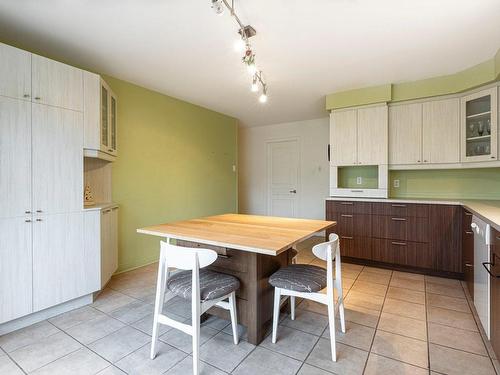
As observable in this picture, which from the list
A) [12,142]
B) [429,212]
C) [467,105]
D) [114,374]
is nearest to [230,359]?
[114,374]

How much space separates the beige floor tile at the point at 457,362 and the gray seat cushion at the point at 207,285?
1.35 meters

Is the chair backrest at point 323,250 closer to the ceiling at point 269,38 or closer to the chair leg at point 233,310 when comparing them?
the chair leg at point 233,310

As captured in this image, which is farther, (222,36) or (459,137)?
(459,137)

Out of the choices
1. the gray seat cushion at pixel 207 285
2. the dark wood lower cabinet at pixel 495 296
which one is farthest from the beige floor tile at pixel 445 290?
the gray seat cushion at pixel 207 285

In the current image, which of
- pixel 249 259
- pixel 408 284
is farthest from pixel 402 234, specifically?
pixel 249 259

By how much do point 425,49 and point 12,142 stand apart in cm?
368

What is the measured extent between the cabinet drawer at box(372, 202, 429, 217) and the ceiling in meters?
1.57

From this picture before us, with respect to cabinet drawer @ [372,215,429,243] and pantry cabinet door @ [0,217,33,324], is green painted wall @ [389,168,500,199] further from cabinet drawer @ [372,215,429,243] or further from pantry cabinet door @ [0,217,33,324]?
pantry cabinet door @ [0,217,33,324]

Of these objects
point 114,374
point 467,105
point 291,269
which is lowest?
point 114,374

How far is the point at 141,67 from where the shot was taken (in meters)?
2.88

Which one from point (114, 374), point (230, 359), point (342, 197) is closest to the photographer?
point (114, 374)

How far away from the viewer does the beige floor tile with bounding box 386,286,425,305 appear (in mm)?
2561

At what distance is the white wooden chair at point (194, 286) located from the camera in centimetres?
151

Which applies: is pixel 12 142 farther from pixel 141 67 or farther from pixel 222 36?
pixel 222 36
